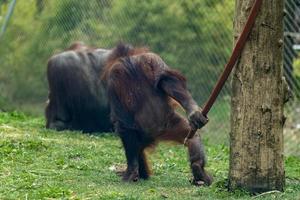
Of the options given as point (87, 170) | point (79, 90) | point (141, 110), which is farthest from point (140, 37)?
point (141, 110)

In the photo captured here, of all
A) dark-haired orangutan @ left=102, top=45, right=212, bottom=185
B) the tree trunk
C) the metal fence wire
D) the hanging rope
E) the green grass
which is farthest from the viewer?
the metal fence wire

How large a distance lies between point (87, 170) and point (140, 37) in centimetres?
451

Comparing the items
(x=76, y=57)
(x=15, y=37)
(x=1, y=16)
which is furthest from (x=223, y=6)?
(x=1, y=16)

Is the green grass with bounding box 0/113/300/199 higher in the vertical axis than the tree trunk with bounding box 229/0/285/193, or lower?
lower

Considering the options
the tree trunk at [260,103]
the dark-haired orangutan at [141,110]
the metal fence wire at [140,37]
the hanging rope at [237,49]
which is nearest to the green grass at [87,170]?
the tree trunk at [260,103]

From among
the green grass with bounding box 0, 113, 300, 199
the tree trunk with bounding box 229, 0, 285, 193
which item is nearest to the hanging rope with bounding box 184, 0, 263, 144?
the tree trunk with bounding box 229, 0, 285, 193

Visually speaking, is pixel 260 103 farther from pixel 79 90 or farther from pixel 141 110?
pixel 79 90

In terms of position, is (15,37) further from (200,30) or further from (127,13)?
(200,30)

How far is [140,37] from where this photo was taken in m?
11.4

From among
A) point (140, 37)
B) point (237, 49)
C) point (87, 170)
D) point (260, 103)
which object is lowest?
point (87, 170)

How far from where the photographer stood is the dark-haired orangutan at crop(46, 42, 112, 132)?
1034cm

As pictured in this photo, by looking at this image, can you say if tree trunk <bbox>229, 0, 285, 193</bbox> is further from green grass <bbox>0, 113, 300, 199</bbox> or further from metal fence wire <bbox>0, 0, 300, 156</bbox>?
metal fence wire <bbox>0, 0, 300, 156</bbox>

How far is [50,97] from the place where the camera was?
1070 cm

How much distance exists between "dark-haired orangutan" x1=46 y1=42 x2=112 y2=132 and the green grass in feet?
1.23
